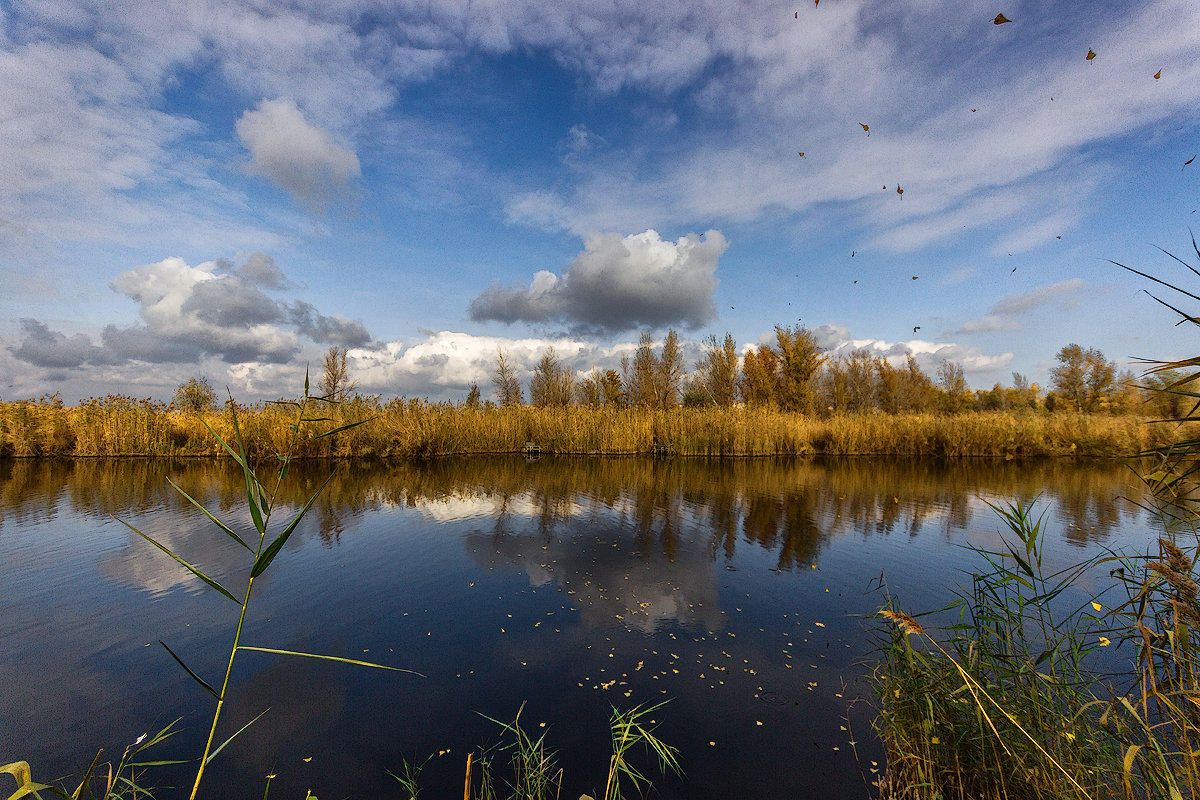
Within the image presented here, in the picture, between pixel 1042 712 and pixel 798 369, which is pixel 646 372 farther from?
pixel 1042 712

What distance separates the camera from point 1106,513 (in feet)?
35.0

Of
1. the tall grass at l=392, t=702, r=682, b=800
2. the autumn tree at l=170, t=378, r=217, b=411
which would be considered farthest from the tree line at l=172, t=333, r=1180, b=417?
the tall grass at l=392, t=702, r=682, b=800

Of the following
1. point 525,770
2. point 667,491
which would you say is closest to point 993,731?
point 525,770

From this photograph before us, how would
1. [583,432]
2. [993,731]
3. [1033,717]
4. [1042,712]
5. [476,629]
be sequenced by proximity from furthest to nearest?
[583,432]
[476,629]
[1042,712]
[1033,717]
[993,731]

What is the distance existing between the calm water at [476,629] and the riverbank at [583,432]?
10171mm

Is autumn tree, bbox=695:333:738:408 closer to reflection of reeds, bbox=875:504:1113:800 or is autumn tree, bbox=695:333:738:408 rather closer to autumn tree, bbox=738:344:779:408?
autumn tree, bbox=738:344:779:408

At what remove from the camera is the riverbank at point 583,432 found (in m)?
19.7

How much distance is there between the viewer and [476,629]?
522 centimetres

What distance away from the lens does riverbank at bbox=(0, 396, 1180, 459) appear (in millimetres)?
19656

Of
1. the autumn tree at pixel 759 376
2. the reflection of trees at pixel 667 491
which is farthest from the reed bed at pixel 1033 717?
the autumn tree at pixel 759 376

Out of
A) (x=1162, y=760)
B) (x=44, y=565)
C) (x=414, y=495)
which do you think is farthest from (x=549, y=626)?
Answer: (x=414, y=495)

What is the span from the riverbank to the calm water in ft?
33.4

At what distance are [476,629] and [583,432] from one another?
17952 millimetres

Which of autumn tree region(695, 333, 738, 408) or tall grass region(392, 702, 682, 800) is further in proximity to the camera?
autumn tree region(695, 333, 738, 408)
